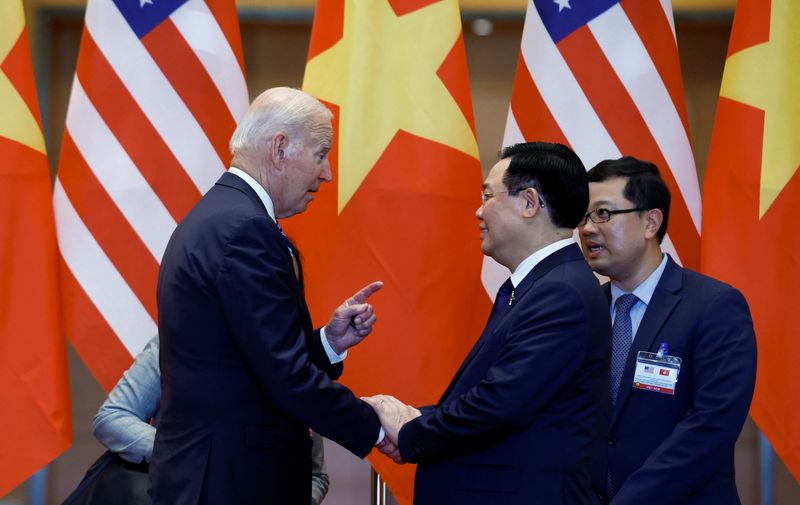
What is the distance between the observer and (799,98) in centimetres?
295

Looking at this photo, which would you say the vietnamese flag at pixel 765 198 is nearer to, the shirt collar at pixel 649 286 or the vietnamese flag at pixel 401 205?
the shirt collar at pixel 649 286

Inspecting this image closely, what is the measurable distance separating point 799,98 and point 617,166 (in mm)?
806

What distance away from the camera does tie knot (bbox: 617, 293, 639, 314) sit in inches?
99.8

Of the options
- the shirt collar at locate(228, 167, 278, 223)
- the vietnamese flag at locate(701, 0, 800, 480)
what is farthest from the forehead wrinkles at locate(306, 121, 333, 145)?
the vietnamese flag at locate(701, 0, 800, 480)

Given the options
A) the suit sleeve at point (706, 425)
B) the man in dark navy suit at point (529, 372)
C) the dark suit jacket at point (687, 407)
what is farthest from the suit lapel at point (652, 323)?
the man in dark navy suit at point (529, 372)

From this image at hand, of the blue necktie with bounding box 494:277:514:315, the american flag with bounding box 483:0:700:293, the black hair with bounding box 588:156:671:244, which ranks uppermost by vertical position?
the american flag with bounding box 483:0:700:293

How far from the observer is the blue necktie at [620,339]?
8.03 ft

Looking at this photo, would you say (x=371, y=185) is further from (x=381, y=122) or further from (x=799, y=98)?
(x=799, y=98)

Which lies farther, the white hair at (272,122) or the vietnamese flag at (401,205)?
the vietnamese flag at (401,205)

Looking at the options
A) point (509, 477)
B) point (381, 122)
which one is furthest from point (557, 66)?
point (509, 477)

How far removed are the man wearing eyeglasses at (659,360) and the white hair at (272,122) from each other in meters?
0.91

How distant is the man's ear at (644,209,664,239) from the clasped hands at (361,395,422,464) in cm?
84

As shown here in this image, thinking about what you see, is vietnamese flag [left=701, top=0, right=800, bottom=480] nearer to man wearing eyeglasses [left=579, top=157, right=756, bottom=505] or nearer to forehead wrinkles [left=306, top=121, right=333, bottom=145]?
man wearing eyeglasses [left=579, top=157, right=756, bottom=505]

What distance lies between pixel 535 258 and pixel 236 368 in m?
0.73
